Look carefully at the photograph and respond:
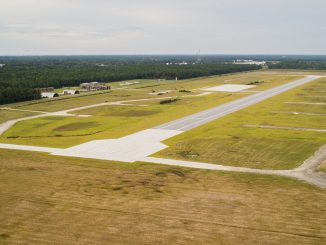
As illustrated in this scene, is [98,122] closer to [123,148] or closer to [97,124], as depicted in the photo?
[97,124]

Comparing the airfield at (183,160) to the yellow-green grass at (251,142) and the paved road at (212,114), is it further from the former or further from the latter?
the paved road at (212,114)

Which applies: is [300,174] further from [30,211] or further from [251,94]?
[251,94]

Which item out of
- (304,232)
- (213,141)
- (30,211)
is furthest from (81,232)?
(213,141)

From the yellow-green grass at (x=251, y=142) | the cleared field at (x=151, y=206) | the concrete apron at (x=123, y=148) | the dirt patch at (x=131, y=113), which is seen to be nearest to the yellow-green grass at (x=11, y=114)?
the dirt patch at (x=131, y=113)

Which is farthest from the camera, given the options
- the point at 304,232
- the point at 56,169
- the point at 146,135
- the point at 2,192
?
the point at 146,135

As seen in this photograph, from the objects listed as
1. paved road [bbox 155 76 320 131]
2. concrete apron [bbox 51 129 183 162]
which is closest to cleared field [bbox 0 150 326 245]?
concrete apron [bbox 51 129 183 162]

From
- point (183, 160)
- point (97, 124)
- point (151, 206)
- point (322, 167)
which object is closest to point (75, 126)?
point (97, 124)
